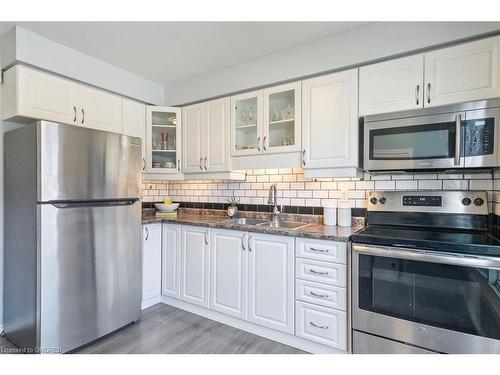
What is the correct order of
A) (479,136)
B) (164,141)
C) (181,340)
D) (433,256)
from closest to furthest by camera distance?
(433,256) → (479,136) → (181,340) → (164,141)

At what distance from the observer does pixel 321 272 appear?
191cm

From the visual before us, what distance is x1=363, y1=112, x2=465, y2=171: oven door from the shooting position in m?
1.73

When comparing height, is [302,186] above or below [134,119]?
below

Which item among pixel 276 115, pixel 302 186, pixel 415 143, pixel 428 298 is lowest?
pixel 428 298

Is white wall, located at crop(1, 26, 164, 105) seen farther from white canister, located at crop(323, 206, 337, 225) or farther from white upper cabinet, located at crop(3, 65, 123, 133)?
white canister, located at crop(323, 206, 337, 225)

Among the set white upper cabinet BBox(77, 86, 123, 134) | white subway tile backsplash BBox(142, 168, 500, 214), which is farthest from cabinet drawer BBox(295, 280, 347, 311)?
white upper cabinet BBox(77, 86, 123, 134)

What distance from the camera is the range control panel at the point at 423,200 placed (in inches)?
77.7

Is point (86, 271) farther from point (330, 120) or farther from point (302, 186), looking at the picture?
point (330, 120)

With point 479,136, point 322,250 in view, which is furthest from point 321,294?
point 479,136

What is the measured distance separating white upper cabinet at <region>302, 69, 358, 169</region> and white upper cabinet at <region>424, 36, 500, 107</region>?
0.48 metres

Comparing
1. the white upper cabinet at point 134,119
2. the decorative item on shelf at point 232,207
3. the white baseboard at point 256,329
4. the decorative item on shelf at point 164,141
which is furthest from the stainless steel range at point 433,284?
the white upper cabinet at point 134,119

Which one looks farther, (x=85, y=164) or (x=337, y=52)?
(x=337, y=52)

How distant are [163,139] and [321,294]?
230 centimetres

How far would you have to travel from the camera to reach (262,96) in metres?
2.48
